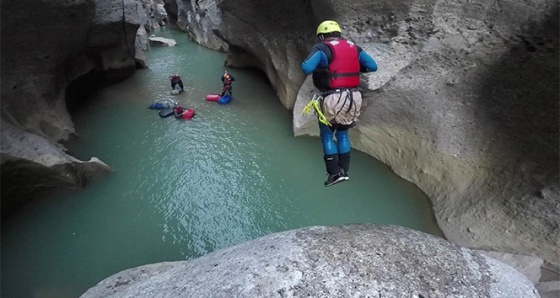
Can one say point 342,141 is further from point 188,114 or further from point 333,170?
point 188,114

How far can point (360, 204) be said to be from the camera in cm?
651

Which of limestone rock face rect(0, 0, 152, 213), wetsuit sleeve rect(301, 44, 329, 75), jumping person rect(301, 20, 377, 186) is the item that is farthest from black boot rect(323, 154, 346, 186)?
limestone rock face rect(0, 0, 152, 213)

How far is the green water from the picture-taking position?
5.35 m

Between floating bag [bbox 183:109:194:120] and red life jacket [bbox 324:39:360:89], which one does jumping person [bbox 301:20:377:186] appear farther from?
floating bag [bbox 183:109:194:120]

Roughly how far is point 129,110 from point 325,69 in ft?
28.8

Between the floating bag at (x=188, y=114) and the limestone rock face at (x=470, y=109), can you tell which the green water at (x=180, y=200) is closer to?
the floating bag at (x=188, y=114)

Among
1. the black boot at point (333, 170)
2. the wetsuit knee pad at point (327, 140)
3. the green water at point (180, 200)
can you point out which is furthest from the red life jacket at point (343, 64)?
the green water at point (180, 200)

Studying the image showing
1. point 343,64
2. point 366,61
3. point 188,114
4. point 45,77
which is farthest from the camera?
point 188,114

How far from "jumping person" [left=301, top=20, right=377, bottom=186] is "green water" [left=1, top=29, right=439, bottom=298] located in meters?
2.35

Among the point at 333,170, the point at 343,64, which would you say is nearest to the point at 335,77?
the point at 343,64

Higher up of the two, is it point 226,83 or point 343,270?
point 343,270

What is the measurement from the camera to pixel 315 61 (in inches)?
149

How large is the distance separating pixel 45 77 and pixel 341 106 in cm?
829

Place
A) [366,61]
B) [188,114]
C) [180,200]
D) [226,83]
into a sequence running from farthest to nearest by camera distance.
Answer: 1. [226,83]
2. [188,114]
3. [180,200]
4. [366,61]
